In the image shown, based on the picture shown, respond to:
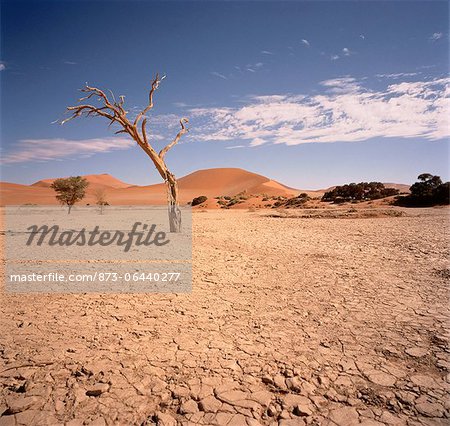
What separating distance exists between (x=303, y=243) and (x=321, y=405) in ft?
24.0

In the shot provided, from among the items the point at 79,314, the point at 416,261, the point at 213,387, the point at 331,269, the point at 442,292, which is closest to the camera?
the point at 213,387

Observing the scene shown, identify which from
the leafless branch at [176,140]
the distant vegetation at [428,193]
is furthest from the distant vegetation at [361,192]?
the leafless branch at [176,140]

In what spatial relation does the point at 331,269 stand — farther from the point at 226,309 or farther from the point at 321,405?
the point at 321,405

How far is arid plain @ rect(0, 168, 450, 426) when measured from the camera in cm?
239

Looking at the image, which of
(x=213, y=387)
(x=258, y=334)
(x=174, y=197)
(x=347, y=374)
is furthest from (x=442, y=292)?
(x=174, y=197)

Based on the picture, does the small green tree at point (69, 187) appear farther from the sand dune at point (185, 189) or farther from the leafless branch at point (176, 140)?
the sand dune at point (185, 189)

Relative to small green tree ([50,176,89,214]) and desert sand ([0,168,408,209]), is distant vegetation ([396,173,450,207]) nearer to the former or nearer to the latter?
small green tree ([50,176,89,214])

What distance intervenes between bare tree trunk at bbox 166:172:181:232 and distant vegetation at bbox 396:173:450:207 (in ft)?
67.8

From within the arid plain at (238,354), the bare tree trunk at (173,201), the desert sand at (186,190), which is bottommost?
the arid plain at (238,354)

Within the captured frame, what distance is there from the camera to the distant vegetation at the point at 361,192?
28.2 metres

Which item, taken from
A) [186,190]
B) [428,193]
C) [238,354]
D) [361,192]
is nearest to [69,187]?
[238,354]

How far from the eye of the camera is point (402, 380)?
2.71m

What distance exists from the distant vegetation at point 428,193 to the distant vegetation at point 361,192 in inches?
145

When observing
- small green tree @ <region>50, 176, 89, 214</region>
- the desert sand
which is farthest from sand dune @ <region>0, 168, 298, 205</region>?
small green tree @ <region>50, 176, 89, 214</region>
